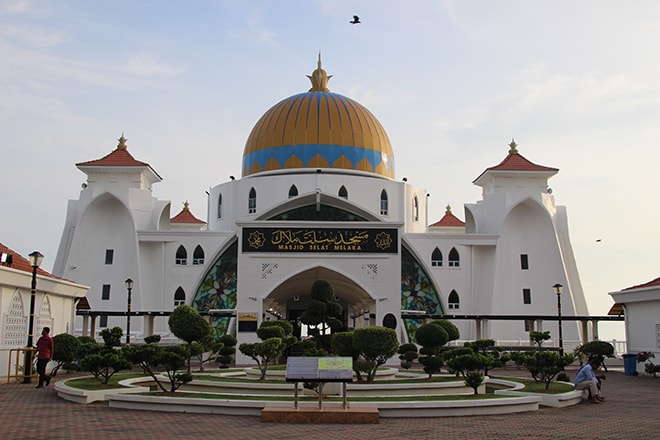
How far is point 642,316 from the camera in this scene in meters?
22.0

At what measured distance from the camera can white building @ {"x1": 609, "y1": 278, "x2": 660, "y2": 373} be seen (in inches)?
835

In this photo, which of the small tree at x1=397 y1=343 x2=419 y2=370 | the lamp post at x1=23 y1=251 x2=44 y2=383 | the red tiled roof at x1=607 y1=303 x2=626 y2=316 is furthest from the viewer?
the red tiled roof at x1=607 y1=303 x2=626 y2=316

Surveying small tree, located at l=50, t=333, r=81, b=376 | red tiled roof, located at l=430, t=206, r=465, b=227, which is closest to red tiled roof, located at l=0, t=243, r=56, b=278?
small tree, located at l=50, t=333, r=81, b=376

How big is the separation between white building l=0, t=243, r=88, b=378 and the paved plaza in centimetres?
418

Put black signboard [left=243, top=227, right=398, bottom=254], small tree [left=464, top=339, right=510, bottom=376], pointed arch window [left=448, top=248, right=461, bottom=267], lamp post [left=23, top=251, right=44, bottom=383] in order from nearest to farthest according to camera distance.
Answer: small tree [left=464, top=339, right=510, bottom=376] < lamp post [left=23, top=251, right=44, bottom=383] < black signboard [left=243, top=227, right=398, bottom=254] < pointed arch window [left=448, top=248, right=461, bottom=267]

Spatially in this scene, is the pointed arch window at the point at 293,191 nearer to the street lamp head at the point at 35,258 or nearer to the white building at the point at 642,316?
the white building at the point at 642,316

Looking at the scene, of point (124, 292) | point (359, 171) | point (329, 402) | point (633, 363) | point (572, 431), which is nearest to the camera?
point (572, 431)

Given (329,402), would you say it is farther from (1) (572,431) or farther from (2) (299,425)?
(1) (572,431)

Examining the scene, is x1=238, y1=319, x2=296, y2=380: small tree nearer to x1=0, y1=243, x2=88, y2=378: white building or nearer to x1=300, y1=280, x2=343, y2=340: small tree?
x1=300, y1=280, x2=343, y2=340: small tree

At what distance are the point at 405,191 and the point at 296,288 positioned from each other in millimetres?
7548

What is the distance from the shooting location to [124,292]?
107ft

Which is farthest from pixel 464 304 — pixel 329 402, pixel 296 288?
pixel 329 402

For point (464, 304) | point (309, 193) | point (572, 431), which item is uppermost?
point (309, 193)

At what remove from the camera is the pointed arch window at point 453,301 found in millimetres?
32844
